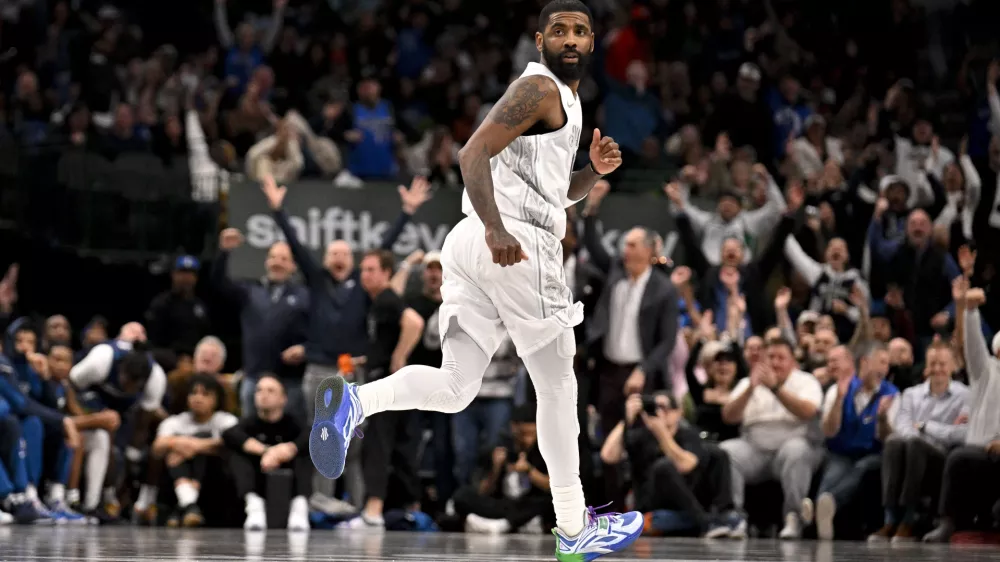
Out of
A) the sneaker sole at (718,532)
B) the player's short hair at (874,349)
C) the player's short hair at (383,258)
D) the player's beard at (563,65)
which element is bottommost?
the sneaker sole at (718,532)

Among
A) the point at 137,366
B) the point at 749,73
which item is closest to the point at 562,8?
the point at 137,366

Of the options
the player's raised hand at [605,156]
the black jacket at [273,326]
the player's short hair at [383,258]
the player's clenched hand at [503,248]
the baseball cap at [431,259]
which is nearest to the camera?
the player's clenched hand at [503,248]

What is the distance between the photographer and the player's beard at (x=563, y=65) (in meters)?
5.72

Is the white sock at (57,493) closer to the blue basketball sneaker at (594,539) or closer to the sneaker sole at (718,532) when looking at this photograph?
the sneaker sole at (718,532)

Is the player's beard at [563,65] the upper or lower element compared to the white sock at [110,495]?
upper

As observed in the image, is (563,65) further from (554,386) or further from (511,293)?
(554,386)

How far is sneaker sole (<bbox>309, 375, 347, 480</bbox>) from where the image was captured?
18.7 feet

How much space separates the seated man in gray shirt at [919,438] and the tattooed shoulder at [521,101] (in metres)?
5.66

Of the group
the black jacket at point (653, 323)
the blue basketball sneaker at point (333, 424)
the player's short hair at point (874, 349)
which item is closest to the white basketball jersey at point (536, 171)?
the blue basketball sneaker at point (333, 424)

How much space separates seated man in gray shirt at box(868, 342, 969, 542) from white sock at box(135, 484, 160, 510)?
521cm

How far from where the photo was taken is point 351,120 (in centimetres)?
1606

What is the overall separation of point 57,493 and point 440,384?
6.42m

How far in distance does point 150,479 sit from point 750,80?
30.9ft

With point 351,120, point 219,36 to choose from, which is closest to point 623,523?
point 351,120
